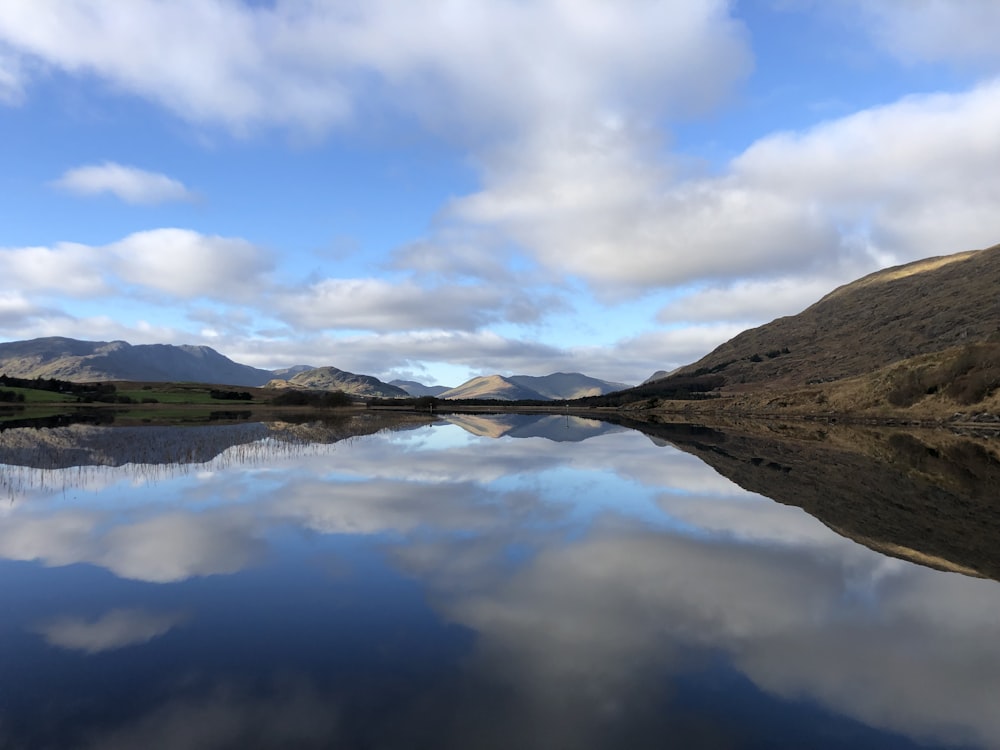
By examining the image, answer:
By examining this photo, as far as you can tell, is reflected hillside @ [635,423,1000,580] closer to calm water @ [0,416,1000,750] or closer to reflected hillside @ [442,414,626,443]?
calm water @ [0,416,1000,750]

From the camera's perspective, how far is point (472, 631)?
10.5 meters

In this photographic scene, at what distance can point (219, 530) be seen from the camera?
17.9 metres

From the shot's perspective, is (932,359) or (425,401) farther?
(425,401)

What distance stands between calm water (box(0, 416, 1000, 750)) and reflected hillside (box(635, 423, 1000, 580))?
5.18 ft

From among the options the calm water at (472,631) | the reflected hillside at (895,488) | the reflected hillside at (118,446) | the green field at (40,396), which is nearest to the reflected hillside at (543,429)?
the reflected hillside at (895,488)

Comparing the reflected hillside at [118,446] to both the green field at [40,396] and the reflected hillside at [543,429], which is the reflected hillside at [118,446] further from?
the green field at [40,396]

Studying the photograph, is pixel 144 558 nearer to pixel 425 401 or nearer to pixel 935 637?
pixel 935 637

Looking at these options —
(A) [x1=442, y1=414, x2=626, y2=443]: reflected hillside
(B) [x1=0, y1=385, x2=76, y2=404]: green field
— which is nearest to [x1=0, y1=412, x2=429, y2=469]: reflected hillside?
(A) [x1=442, y1=414, x2=626, y2=443]: reflected hillside

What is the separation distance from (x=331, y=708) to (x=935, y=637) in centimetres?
1118

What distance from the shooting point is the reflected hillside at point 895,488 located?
1723 cm

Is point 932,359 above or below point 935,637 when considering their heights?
above

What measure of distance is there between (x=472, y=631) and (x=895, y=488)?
85.3 feet

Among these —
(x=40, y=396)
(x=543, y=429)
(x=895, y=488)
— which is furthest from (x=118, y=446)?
(x=40, y=396)

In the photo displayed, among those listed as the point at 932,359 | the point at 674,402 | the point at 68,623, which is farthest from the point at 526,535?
the point at 674,402
